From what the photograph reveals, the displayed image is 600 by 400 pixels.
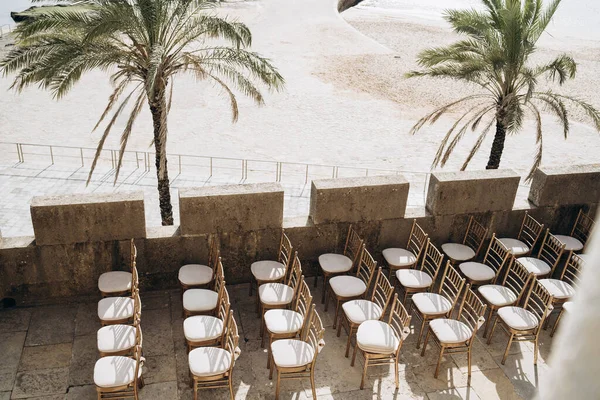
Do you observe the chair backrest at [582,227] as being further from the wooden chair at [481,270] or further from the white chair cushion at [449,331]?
the white chair cushion at [449,331]

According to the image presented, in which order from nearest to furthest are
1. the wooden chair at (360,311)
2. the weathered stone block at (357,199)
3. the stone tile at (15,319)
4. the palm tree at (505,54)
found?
the wooden chair at (360,311)
the stone tile at (15,319)
the weathered stone block at (357,199)
the palm tree at (505,54)

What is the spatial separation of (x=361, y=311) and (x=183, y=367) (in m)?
2.20

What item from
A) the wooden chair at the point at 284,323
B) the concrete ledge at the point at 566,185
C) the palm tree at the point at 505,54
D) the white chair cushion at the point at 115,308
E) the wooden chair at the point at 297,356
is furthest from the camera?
the palm tree at the point at 505,54

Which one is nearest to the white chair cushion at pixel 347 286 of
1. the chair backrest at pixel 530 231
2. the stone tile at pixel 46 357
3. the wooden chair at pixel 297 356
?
the wooden chair at pixel 297 356

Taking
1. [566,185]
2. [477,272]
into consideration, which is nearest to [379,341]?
[477,272]

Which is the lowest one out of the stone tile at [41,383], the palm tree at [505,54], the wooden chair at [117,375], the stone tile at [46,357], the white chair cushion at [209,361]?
the stone tile at [41,383]

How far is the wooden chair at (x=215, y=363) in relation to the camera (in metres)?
5.93

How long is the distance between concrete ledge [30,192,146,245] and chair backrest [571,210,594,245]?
6.65 metres

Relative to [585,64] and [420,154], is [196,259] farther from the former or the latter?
[585,64]

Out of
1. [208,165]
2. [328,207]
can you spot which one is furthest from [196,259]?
[208,165]

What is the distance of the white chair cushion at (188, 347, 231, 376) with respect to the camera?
5.92m

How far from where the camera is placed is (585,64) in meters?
31.4

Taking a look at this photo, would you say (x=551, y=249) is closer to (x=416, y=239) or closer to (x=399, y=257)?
(x=416, y=239)

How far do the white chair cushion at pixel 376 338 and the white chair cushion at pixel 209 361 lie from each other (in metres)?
1.52
